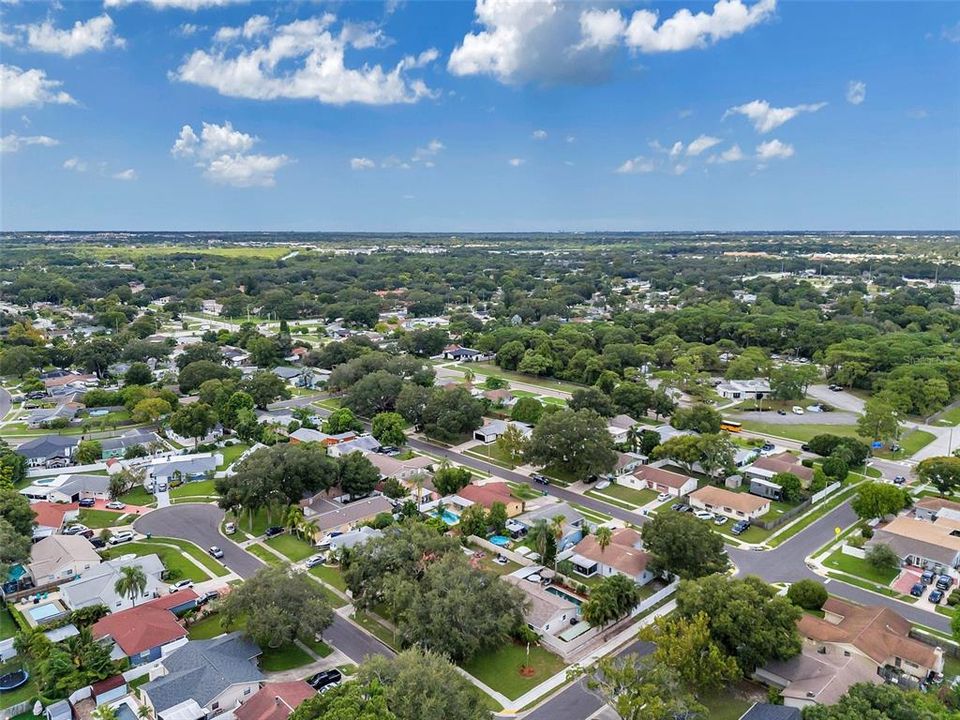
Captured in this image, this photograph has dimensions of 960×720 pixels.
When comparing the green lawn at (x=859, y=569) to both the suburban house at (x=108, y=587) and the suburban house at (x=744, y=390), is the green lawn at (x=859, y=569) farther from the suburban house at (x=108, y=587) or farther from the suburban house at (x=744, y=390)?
the suburban house at (x=108, y=587)

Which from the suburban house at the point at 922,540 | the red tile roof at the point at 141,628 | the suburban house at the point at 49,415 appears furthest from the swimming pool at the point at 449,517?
the suburban house at the point at 49,415

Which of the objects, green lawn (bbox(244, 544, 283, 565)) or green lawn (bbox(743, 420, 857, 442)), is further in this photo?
green lawn (bbox(743, 420, 857, 442))

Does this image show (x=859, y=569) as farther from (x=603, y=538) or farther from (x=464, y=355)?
(x=464, y=355)

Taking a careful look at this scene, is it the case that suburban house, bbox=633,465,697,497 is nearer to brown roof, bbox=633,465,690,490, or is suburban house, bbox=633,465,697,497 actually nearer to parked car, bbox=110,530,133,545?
brown roof, bbox=633,465,690,490

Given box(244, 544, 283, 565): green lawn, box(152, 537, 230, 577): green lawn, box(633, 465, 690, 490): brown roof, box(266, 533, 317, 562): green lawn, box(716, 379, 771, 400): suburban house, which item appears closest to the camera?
box(152, 537, 230, 577): green lawn

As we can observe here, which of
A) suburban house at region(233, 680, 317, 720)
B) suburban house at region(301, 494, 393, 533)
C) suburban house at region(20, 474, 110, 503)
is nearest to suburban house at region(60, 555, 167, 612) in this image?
suburban house at region(301, 494, 393, 533)

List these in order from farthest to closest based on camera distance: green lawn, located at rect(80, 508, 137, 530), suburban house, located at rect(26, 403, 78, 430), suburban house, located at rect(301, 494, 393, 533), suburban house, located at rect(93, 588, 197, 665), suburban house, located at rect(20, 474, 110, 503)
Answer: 1. suburban house, located at rect(26, 403, 78, 430)
2. suburban house, located at rect(20, 474, 110, 503)
3. green lawn, located at rect(80, 508, 137, 530)
4. suburban house, located at rect(301, 494, 393, 533)
5. suburban house, located at rect(93, 588, 197, 665)

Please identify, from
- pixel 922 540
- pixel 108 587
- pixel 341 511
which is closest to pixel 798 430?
pixel 922 540
